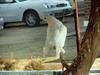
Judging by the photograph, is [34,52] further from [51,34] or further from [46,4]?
[46,4]

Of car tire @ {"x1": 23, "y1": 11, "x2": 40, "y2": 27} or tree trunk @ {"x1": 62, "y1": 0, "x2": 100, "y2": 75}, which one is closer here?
tree trunk @ {"x1": 62, "y1": 0, "x2": 100, "y2": 75}

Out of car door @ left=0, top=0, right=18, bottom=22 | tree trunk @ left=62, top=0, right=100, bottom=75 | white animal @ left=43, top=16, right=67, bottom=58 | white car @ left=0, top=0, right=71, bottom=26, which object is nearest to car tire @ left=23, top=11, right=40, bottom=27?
white car @ left=0, top=0, right=71, bottom=26

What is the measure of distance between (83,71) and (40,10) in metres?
12.2

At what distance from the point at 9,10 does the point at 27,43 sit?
385cm

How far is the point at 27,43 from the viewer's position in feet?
33.9

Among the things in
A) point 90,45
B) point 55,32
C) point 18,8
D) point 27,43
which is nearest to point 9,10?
A: point 18,8

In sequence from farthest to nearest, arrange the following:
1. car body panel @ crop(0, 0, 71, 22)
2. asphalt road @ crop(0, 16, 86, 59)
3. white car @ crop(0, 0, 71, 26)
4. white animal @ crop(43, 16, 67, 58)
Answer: car body panel @ crop(0, 0, 71, 22) < white car @ crop(0, 0, 71, 26) < asphalt road @ crop(0, 16, 86, 59) < white animal @ crop(43, 16, 67, 58)

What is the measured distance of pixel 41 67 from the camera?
251 inches

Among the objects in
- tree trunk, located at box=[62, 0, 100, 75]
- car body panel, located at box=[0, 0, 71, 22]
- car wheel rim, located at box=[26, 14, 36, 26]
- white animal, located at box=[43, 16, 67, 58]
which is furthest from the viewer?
car wheel rim, located at box=[26, 14, 36, 26]

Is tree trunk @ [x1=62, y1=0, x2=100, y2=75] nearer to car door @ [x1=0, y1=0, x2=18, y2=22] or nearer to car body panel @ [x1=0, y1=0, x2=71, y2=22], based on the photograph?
car body panel @ [x1=0, y1=0, x2=71, y2=22]

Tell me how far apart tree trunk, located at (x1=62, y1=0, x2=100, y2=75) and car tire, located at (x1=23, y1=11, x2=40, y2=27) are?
12191mm

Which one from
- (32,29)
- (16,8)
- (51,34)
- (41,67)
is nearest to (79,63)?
(51,34)

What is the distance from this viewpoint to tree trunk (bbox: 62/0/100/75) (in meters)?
1.27

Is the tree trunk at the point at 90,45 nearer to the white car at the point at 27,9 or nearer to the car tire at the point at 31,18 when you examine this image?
the white car at the point at 27,9
